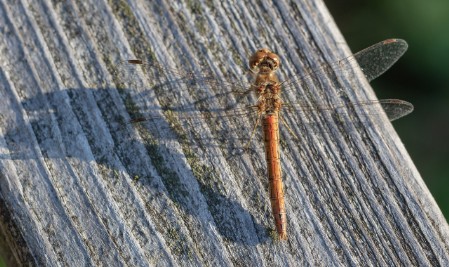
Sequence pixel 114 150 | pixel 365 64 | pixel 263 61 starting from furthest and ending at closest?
pixel 365 64 → pixel 263 61 → pixel 114 150

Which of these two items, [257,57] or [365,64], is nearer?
[257,57]

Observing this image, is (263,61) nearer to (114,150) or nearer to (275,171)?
(275,171)

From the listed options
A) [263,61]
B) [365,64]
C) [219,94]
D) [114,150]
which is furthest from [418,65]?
[114,150]

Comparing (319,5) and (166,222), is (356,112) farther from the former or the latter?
(166,222)

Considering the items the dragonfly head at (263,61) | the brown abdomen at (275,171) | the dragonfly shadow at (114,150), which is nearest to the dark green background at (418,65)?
the dragonfly head at (263,61)

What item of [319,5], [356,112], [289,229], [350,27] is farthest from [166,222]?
[350,27]
